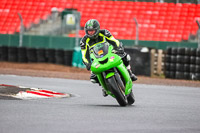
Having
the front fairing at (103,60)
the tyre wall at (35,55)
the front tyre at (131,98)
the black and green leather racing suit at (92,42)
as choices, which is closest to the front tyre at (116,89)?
the front fairing at (103,60)

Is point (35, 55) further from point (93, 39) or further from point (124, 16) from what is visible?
point (93, 39)

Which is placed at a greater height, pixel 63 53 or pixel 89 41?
pixel 89 41

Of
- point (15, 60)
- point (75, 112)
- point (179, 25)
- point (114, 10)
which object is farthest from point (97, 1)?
point (75, 112)

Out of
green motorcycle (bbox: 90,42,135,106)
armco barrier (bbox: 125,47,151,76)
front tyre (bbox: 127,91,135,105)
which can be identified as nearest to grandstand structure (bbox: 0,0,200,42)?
armco barrier (bbox: 125,47,151,76)

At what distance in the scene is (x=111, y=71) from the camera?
959 centimetres

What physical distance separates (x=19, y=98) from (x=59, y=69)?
13668mm

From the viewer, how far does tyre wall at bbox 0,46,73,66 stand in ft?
81.6

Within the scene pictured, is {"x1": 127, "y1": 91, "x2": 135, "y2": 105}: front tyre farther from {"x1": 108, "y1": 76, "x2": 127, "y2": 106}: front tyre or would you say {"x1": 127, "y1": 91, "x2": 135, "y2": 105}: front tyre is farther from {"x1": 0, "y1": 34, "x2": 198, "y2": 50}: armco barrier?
{"x1": 0, "y1": 34, "x2": 198, "y2": 50}: armco barrier

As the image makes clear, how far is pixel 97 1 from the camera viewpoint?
3350 centimetres

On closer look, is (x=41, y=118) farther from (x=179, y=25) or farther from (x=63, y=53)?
(x=179, y=25)

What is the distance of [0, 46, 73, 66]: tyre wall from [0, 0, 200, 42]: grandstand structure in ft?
16.7

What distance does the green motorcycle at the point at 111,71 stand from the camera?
31.1ft

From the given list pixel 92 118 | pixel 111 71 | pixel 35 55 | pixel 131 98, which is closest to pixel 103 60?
pixel 111 71

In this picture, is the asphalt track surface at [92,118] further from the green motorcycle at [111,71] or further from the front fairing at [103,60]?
the front fairing at [103,60]
